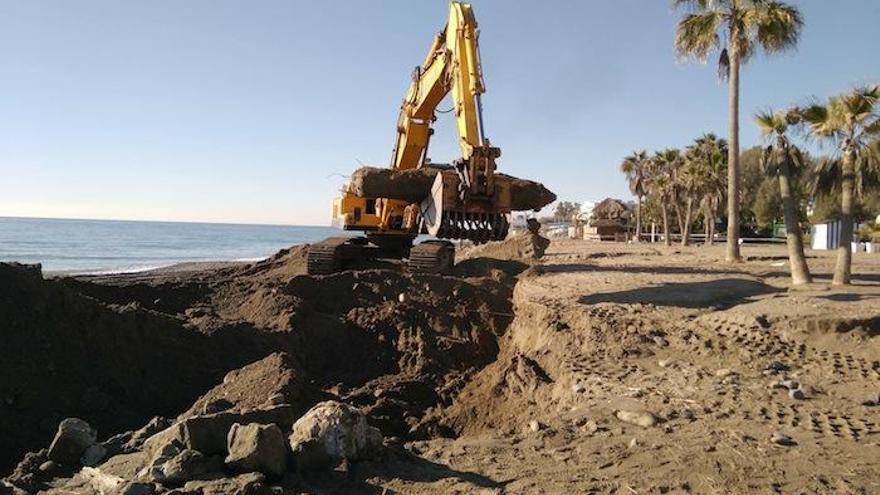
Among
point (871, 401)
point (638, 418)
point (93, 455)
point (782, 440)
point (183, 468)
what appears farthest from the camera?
point (871, 401)

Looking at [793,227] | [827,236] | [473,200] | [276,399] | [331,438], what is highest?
[473,200]

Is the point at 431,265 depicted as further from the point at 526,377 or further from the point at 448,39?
the point at 526,377

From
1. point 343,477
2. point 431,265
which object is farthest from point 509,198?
point 343,477

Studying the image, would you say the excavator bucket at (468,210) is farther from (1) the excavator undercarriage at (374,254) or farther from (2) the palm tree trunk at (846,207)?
(2) the palm tree trunk at (846,207)

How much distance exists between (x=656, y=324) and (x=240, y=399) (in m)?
6.12

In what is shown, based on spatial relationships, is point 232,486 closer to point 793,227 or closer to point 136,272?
point 793,227

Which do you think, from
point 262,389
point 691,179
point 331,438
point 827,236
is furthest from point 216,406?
point 827,236

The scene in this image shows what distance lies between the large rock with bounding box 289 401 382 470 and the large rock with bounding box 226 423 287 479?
0.20 meters

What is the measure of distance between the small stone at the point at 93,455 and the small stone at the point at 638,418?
4724 millimetres

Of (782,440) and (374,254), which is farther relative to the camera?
(374,254)

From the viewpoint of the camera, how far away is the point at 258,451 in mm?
4984

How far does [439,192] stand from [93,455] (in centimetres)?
988

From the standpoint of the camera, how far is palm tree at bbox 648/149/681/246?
46497mm

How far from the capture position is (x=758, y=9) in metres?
20.7
